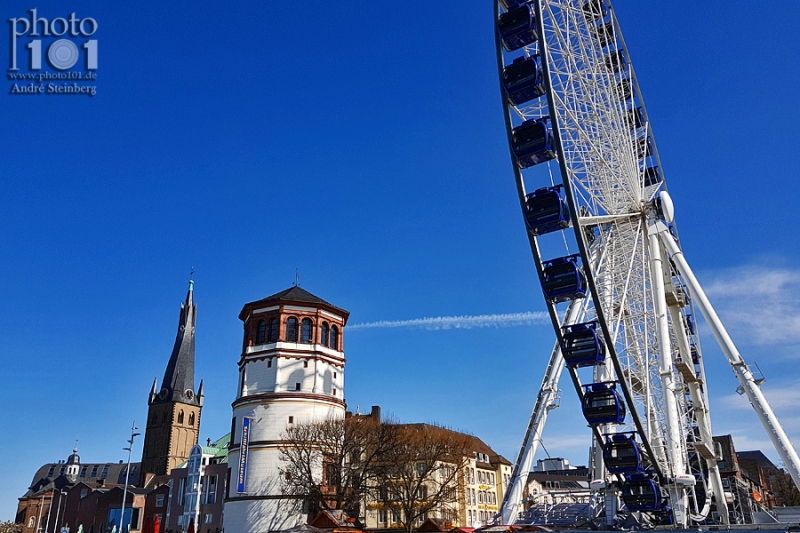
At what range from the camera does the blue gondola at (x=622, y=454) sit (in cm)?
4128

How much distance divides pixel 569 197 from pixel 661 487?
19194mm

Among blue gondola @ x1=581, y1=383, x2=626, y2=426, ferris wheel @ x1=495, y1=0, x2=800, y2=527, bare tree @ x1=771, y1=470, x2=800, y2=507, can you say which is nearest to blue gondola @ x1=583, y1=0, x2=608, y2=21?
ferris wheel @ x1=495, y1=0, x2=800, y2=527

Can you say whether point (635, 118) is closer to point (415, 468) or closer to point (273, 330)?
point (273, 330)

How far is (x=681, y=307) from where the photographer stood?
52.2 m

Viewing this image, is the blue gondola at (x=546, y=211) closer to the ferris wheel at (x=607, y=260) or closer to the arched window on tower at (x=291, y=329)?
the ferris wheel at (x=607, y=260)

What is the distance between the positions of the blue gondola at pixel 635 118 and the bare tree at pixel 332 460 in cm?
3512

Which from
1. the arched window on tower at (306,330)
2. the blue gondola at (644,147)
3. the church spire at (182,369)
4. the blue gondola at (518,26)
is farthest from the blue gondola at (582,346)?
the church spire at (182,369)

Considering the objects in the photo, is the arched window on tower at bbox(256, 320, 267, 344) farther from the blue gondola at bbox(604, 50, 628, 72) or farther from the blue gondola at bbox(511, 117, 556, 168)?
the blue gondola at bbox(604, 50, 628, 72)

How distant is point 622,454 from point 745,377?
8.38 meters

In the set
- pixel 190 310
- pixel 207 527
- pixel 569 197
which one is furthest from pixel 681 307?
pixel 190 310

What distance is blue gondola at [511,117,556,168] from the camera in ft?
124

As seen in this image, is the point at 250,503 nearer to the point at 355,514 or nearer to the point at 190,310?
the point at 355,514

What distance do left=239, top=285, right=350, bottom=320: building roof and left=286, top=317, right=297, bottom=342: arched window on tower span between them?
2.03 meters

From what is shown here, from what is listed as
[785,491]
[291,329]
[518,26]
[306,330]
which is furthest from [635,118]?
[785,491]
